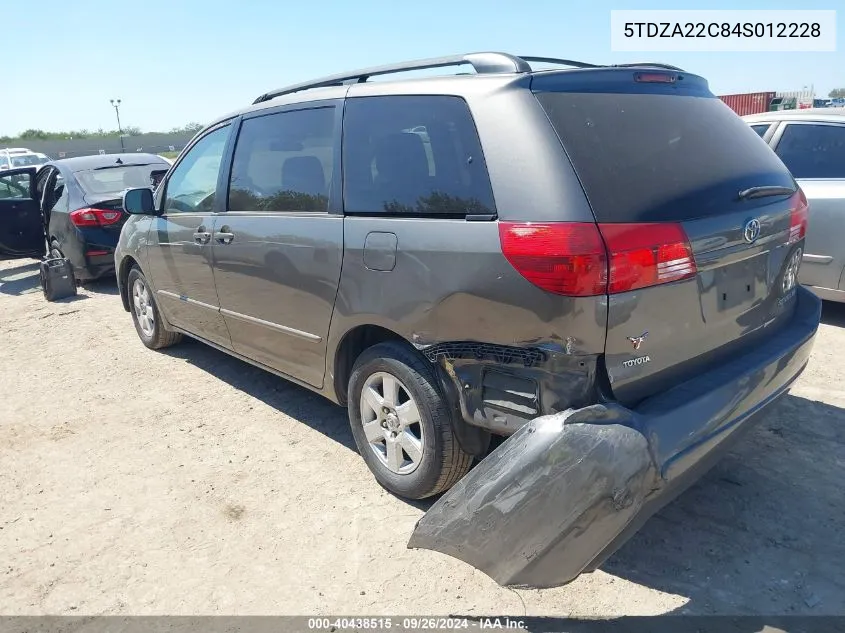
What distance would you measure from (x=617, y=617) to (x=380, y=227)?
71.8 inches

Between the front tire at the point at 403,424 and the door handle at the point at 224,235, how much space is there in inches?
50.9

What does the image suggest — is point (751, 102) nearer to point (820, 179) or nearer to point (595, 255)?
point (820, 179)

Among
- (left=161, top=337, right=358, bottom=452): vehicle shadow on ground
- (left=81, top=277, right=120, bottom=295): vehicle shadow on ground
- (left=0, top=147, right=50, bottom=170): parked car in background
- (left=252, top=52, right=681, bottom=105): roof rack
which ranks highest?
(left=0, top=147, right=50, bottom=170): parked car in background

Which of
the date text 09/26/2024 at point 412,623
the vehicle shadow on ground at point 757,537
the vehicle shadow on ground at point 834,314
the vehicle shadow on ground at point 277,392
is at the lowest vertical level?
the date text 09/26/2024 at point 412,623

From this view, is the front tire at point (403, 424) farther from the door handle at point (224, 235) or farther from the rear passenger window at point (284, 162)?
the door handle at point (224, 235)

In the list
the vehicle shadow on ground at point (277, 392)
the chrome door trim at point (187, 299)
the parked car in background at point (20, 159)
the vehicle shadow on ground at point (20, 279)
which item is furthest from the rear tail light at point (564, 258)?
the parked car in background at point (20, 159)

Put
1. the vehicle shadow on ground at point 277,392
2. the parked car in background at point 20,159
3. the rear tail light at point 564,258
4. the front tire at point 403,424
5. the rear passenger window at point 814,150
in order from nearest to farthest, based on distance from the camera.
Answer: the rear tail light at point 564,258 < the front tire at point 403,424 < the vehicle shadow on ground at point 277,392 < the rear passenger window at point 814,150 < the parked car in background at point 20,159

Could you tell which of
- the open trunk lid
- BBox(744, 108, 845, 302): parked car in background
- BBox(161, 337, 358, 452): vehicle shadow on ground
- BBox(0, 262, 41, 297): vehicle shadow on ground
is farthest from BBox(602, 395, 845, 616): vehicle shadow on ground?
BBox(0, 262, 41, 297): vehicle shadow on ground

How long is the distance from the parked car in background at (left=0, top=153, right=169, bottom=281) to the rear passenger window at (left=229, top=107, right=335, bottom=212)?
4.95 meters

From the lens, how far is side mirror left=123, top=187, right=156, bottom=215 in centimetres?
485

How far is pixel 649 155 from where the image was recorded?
2500mm

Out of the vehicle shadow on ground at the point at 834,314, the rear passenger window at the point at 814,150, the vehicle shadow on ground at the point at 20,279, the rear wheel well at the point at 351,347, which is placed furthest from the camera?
the vehicle shadow on ground at the point at 20,279

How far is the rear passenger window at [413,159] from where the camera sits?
2.61m

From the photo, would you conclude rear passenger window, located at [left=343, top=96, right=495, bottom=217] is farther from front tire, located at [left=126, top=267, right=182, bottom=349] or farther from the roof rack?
front tire, located at [left=126, top=267, right=182, bottom=349]
